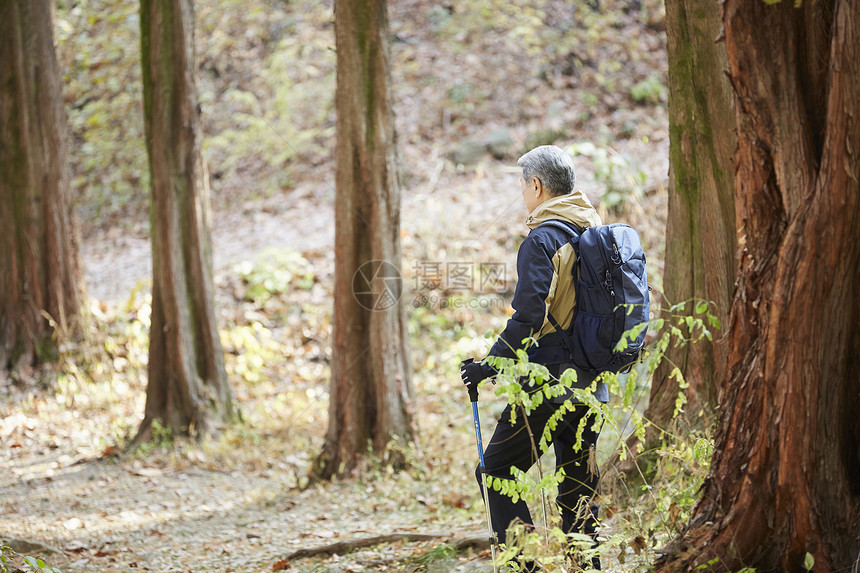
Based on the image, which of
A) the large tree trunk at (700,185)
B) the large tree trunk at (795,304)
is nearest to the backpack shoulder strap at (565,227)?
the large tree trunk at (795,304)

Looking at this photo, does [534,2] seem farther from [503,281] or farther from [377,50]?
[377,50]

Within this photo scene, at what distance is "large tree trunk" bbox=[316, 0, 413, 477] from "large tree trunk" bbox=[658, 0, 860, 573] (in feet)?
12.4

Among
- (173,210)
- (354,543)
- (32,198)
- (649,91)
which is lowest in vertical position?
(354,543)

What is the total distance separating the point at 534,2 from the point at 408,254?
27.2ft

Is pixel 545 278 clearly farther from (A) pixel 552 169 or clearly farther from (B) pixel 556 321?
(A) pixel 552 169

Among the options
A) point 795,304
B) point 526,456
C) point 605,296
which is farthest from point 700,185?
point 526,456

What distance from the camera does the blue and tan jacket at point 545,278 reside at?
3217mm

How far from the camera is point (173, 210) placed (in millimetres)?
7598

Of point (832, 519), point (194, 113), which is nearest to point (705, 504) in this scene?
point (832, 519)

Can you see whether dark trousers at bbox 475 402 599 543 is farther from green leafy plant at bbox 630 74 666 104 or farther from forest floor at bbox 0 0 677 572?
green leafy plant at bbox 630 74 666 104

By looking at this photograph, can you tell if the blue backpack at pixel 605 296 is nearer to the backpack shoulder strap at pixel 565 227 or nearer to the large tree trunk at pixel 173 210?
the backpack shoulder strap at pixel 565 227

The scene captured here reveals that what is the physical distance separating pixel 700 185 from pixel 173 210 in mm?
5337

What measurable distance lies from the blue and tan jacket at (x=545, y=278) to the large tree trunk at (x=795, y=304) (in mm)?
812

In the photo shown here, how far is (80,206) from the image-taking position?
16.2m
